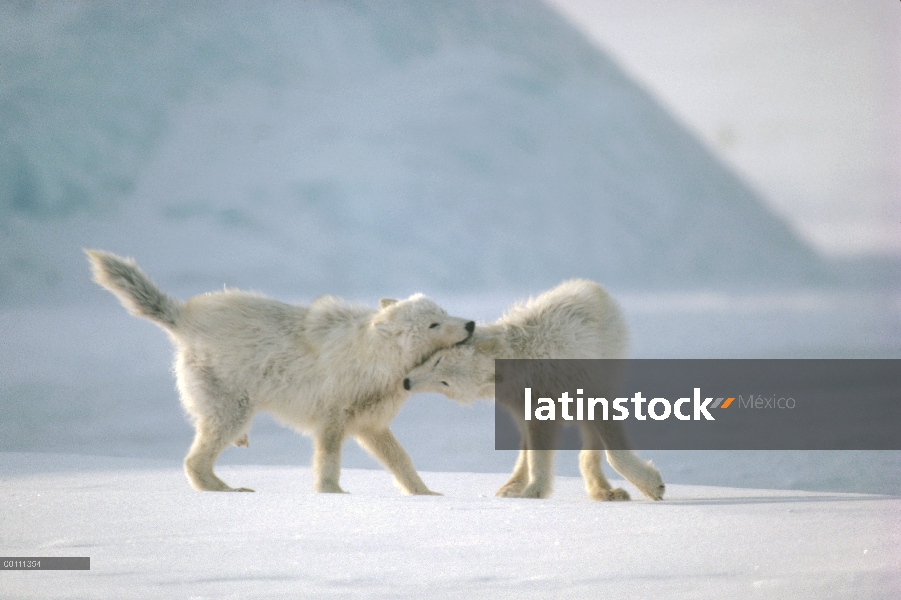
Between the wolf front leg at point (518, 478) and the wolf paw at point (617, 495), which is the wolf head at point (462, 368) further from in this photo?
the wolf paw at point (617, 495)

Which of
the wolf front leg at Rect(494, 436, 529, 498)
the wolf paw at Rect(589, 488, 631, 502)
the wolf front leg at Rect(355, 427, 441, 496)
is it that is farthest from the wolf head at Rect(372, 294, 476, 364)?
the wolf paw at Rect(589, 488, 631, 502)

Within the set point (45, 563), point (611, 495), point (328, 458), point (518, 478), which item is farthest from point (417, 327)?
point (45, 563)

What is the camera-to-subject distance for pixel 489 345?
5.97 meters

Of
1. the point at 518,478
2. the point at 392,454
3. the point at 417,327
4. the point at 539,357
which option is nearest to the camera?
the point at 539,357

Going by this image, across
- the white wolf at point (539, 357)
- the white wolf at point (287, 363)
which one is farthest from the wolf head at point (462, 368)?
the white wolf at point (287, 363)

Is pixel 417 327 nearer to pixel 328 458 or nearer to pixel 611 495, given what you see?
pixel 328 458

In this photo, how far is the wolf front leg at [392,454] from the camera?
6406mm

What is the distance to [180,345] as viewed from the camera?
6.27 m

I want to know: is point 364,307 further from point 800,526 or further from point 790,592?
point 790,592

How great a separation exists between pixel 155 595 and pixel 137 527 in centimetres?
117

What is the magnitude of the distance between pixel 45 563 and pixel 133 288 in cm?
272

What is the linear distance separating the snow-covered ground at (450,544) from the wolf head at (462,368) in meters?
0.97

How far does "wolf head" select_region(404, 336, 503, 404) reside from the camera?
19.5 ft

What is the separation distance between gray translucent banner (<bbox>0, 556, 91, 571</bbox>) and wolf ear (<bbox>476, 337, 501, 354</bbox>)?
2.97 meters
